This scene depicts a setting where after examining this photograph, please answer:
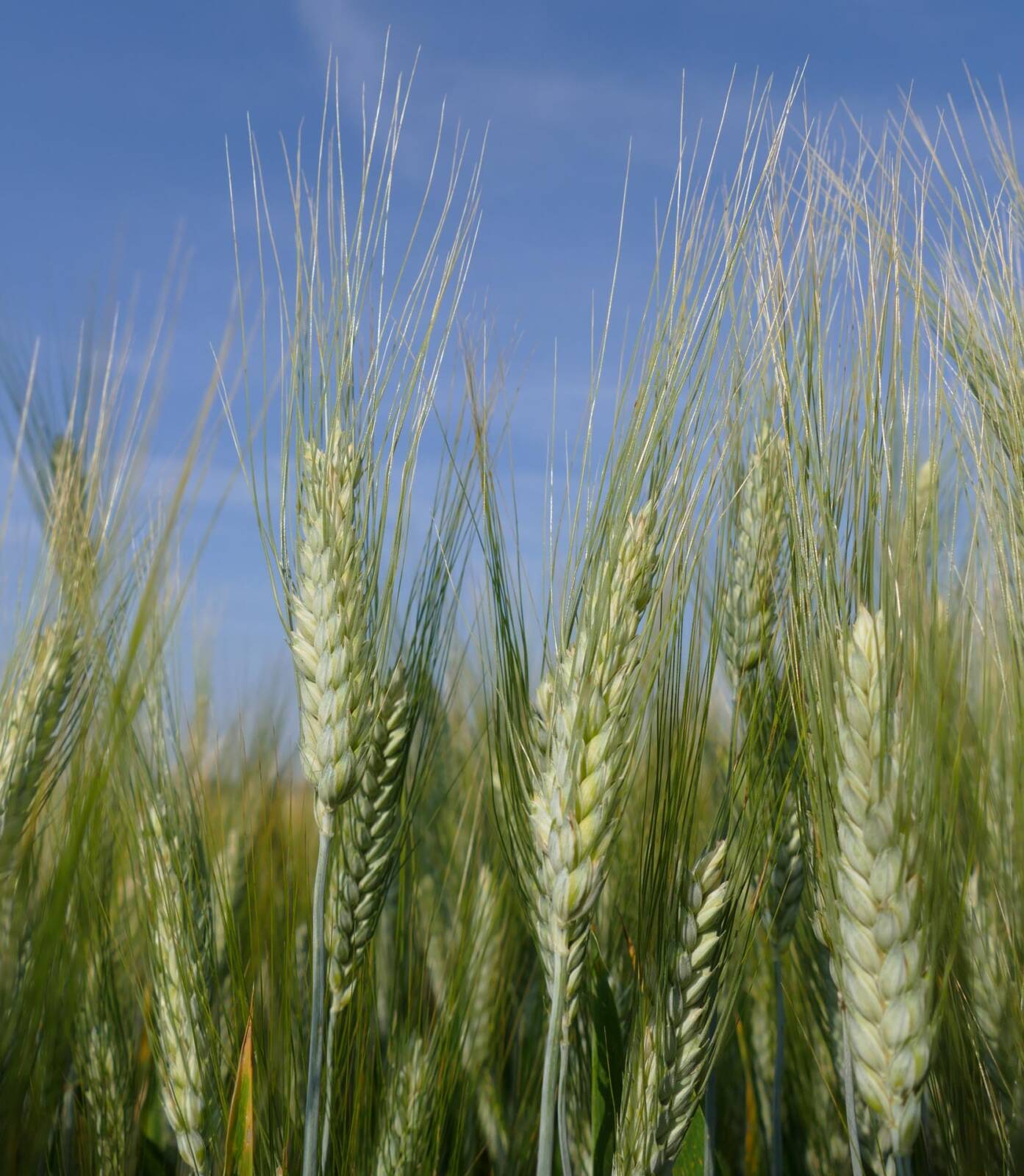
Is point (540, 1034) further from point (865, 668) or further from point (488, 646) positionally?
point (865, 668)

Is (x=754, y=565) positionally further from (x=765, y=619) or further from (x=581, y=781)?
(x=581, y=781)

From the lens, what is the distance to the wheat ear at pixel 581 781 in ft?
4.12

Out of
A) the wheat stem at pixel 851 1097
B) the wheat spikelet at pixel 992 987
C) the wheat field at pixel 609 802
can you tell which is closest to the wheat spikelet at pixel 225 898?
the wheat field at pixel 609 802

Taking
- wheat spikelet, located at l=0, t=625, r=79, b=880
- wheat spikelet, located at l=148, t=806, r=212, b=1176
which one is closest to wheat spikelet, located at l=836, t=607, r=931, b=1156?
wheat spikelet, located at l=148, t=806, r=212, b=1176

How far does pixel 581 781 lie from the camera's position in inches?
50.3

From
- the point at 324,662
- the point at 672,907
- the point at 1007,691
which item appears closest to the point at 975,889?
the point at 1007,691

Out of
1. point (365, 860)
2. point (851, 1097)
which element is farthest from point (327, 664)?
point (851, 1097)

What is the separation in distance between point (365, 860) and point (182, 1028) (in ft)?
1.32

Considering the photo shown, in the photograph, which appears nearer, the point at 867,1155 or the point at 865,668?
the point at 865,668

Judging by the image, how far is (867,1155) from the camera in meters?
1.56

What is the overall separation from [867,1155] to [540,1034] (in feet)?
2.63

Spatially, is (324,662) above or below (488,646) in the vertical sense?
below

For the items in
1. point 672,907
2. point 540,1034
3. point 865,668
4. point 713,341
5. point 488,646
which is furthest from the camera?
point 540,1034

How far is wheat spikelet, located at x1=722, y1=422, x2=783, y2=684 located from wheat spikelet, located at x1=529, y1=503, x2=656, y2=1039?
0.47m
